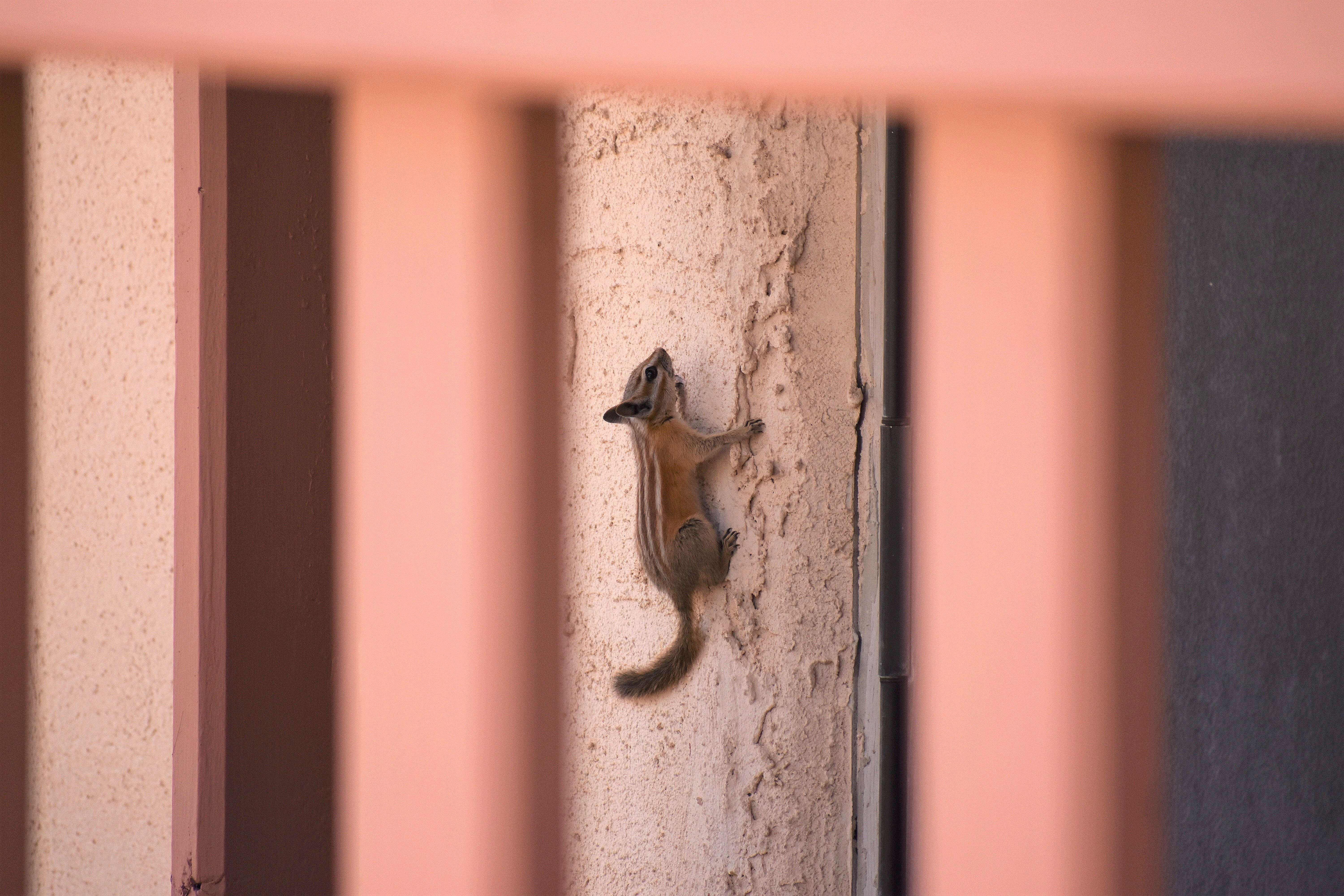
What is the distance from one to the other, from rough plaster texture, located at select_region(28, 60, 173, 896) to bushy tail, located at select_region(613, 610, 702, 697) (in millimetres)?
711

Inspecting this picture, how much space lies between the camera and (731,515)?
1362 mm

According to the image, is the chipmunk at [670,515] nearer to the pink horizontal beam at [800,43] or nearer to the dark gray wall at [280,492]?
the dark gray wall at [280,492]

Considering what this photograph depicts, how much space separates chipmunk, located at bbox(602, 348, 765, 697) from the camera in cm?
129

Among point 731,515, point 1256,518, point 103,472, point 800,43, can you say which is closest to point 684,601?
point 731,515

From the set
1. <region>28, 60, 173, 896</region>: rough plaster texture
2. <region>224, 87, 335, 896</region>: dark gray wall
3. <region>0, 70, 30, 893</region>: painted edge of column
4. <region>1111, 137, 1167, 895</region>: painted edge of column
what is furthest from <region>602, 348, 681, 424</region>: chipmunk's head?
<region>1111, 137, 1167, 895</region>: painted edge of column

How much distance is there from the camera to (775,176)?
4.18ft

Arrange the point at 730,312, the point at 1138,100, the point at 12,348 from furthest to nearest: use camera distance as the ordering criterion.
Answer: the point at 730,312
the point at 12,348
the point at 1138,100

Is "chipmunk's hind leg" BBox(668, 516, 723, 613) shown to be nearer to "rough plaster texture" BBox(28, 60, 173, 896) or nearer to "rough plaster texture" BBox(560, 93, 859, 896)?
"rough plaster texture" BBox(560, 93, 859, 896)

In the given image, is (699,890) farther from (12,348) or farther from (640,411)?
(12,348)

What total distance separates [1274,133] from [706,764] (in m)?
1.23

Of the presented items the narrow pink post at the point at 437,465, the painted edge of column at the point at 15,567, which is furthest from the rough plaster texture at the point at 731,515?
Answer: the narrow pink post at the point at 437,465

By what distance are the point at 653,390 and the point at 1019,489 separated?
1022 mm

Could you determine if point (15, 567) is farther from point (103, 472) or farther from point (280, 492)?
point (103, 472)

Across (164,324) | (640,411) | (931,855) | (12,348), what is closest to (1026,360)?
(931,855)
